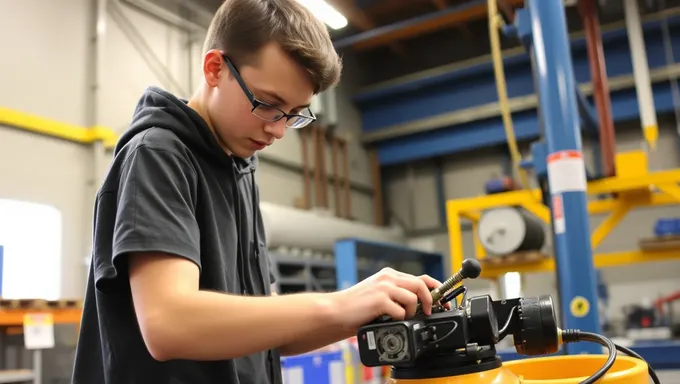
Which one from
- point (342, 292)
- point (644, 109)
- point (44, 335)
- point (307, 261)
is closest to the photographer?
point (342, 292)

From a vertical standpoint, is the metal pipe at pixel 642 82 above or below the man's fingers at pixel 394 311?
above

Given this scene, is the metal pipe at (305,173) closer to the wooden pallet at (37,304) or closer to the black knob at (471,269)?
the wooden pallet at (37,304)

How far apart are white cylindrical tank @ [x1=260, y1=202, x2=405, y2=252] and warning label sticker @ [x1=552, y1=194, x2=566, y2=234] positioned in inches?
125

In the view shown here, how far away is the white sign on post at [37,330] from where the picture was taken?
11.1 feet

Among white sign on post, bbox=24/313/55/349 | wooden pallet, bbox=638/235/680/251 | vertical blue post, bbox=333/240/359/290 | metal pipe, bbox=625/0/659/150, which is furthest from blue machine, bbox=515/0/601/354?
vertical blue post, bbox=333/240/359/290

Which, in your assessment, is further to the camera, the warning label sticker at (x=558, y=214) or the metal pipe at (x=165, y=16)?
the metal pipe at (x=165, y=16)

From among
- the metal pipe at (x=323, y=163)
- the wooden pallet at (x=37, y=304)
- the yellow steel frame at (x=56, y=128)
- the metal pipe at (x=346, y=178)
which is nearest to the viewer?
the wooden pallet at (x=37, y=304)

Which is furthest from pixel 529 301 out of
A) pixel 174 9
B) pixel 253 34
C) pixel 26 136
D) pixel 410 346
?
pixel 174 9

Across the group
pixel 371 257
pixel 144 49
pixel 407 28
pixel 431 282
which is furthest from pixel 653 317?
pixel 431 282

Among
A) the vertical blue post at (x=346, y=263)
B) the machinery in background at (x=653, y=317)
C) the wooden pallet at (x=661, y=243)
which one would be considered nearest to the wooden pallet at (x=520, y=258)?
the wooden pallet at (x=661, y=243)

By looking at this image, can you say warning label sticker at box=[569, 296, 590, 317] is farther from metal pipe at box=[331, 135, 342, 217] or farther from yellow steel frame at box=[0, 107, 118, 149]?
metal pipe at box=[331, 135, 342, 217]

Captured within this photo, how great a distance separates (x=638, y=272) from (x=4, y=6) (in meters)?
6.99

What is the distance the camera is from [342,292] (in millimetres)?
764

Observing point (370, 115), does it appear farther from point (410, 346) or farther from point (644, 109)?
point (410, 346)
